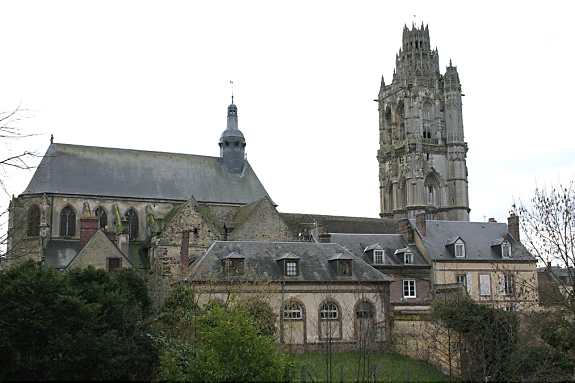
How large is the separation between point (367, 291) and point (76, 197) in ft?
75.3

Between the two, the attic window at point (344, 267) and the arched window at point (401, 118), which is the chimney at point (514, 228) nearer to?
the attic window at point (344, 267)

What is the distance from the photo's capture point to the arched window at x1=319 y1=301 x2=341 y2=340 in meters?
33.3

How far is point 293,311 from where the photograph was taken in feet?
110

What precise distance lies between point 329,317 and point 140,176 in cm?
2250

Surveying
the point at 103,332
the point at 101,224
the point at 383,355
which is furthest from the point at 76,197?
the point at 103,332

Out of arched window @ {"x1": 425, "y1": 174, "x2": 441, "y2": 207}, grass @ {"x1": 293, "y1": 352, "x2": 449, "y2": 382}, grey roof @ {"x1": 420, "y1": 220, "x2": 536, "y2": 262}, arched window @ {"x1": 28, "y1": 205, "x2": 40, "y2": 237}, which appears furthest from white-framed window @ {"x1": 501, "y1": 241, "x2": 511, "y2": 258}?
arched window @ {"x1": 28, "y1": 205, "x2": 40, "y2": 237}

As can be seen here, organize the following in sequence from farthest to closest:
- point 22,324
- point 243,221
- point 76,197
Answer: point 76,197
point 243,221
point 22,324

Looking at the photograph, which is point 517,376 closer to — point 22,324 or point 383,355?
point 383,355

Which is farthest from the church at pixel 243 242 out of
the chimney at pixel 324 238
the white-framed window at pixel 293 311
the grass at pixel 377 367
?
the grass at pixel 377 367

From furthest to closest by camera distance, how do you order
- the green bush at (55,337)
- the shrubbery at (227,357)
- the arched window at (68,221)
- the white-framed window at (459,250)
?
the arched window at (68,221) < the white-framed window at (459,250) < the shrubbery at (227,357) < the green bush at (55,337)

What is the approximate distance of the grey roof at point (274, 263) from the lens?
33156 mm

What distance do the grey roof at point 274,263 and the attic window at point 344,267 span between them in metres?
0.26

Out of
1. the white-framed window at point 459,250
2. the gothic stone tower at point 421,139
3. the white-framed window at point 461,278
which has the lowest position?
the white-framed window at point 461,278

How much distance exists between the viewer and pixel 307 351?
3253 centimetres
